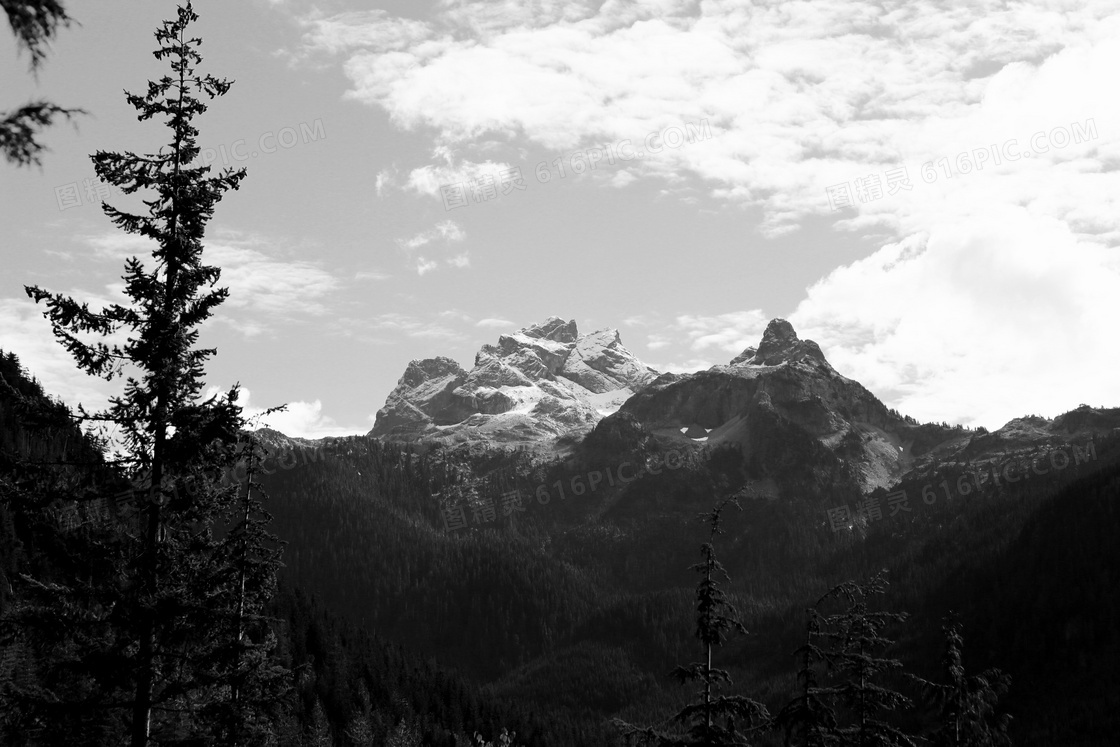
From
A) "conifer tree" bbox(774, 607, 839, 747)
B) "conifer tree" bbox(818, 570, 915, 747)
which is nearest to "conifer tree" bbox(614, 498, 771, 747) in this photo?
"conifer tree" bbox(774, 607, 839, 747)

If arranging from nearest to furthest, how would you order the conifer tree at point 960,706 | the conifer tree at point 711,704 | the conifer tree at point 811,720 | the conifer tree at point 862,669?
the conifer tree at point 711,704, the conifer tree at point 811,720, the conifer tree at point 862,669, the conifer tree at point 960,706

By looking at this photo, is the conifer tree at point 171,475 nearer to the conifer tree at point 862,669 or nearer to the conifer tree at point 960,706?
the conifer tree at point 862,669

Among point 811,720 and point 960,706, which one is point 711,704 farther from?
point 960,706

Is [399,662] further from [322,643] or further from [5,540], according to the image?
[5,540]

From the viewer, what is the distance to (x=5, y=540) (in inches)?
4707

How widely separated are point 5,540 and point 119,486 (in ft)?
372

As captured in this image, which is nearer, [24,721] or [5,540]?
[24,721]

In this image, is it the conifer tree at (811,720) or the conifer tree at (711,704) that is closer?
the conifer tree at (711,704)

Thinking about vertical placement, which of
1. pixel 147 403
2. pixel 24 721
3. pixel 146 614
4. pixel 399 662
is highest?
pixel 147 403

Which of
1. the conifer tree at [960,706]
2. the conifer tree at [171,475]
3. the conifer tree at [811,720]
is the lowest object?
the conifer tree at [960,706]

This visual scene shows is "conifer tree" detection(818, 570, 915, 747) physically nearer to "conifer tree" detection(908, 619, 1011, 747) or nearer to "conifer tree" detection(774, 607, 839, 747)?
"conifer tree" detection(774, 607, 839, 747)

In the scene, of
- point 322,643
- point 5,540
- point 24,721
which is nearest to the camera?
point 24,721

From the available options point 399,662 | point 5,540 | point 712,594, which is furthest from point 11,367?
point 712,594

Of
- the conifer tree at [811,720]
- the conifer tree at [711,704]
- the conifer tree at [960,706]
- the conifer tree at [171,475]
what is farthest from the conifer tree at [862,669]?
the conifer tree at [171,475]
